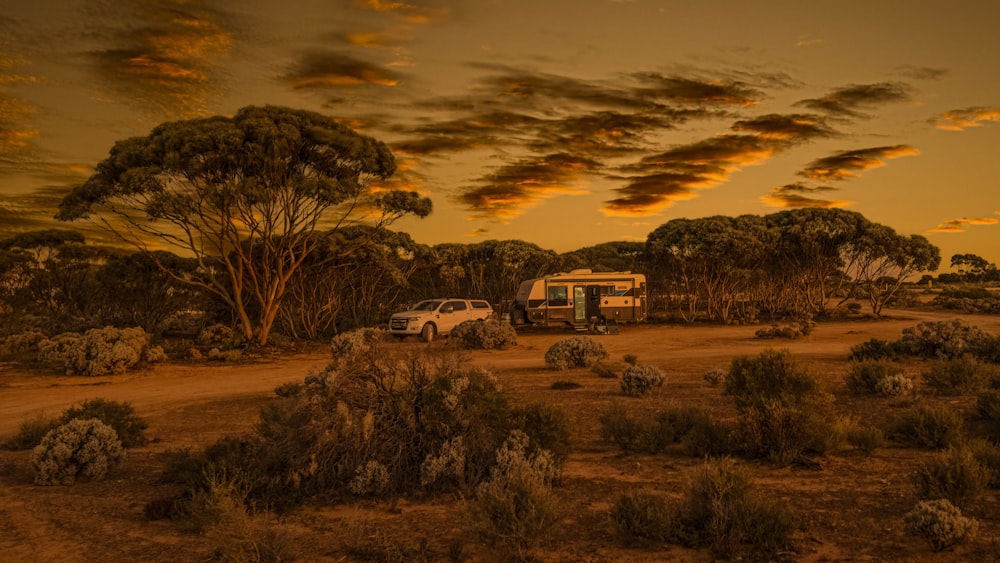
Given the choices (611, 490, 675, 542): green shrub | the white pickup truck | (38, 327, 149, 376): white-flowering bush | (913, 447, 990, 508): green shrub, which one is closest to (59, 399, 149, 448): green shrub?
(611, 490, 675, 542): green shrub

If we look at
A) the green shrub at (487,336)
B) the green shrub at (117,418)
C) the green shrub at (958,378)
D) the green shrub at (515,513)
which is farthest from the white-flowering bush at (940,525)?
the green shrub at (487,336)

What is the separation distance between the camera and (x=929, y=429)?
8344mm

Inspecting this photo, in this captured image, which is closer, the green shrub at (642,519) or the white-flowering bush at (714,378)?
the green shrub at (642,519)

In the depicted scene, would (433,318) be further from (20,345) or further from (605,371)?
(20,345)

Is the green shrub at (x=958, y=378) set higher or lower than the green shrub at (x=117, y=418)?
higher

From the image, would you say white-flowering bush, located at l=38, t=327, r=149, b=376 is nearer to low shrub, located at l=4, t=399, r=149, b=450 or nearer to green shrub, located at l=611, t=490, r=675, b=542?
low shrub, located at l=4, t=399, r=149, b=450

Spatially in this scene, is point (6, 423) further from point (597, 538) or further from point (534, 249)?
point (534, 249)

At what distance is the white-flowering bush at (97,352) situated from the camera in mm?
19688

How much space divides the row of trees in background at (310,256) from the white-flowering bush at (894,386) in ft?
67.6

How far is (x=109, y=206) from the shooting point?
78.6 feet

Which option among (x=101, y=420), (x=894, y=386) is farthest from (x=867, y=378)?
(x=101, y=420)

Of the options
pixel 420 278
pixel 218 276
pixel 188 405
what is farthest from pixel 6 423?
pixel 420 278

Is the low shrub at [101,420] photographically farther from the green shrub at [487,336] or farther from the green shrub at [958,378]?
the green shrub at [958,378]

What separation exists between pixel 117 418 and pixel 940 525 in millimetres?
12331
